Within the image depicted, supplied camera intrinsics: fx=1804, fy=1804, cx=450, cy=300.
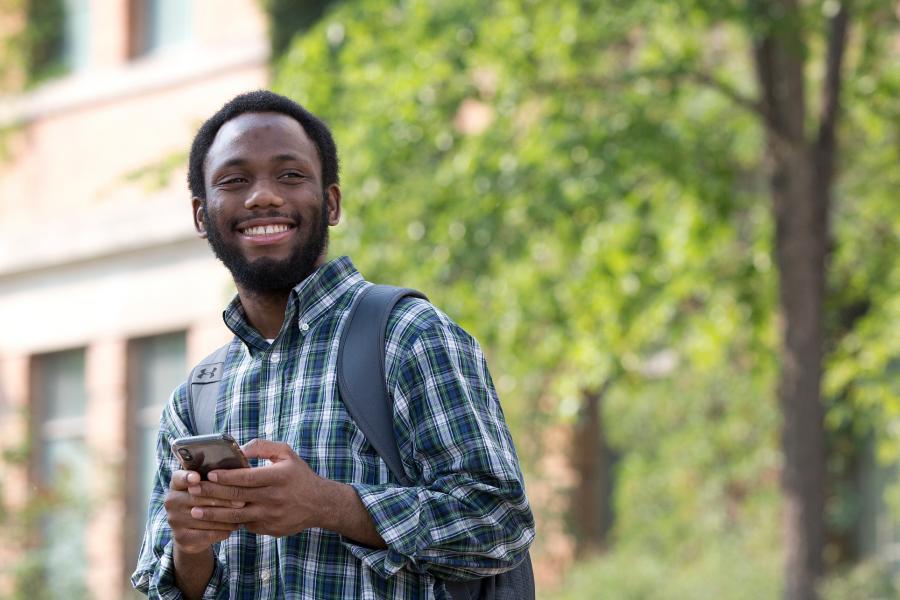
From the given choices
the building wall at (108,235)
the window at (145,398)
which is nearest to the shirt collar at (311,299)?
the building wall at (108,235)

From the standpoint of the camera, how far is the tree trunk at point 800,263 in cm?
971

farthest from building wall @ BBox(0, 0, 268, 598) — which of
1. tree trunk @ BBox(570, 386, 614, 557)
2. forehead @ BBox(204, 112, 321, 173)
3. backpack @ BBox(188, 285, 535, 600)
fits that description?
backpack @ BBox(188, 285, 535, 600)

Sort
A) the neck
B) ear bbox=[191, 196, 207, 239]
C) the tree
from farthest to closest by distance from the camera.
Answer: the tree, ear bbox=[191, 196, 207, 239], the neck

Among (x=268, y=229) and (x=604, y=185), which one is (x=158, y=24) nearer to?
(x=604, y=185)

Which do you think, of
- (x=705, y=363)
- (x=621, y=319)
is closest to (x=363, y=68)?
(x=621, y=319)

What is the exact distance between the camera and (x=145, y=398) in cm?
1733

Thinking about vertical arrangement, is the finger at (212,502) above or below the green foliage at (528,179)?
below

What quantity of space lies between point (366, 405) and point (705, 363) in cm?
849

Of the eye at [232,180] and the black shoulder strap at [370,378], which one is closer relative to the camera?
the black shoulder strap at [370,378]

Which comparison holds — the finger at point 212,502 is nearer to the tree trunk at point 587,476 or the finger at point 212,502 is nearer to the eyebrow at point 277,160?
the eyebrow at point 277,160

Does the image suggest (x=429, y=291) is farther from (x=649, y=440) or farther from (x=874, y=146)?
(x=649, y=440)

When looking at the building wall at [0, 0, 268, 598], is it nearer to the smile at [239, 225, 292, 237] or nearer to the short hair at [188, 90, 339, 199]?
the short hair at [188, 90, 339, 199]

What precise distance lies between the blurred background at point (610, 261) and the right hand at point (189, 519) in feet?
22.9

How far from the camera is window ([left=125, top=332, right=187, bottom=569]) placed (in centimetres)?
1712
